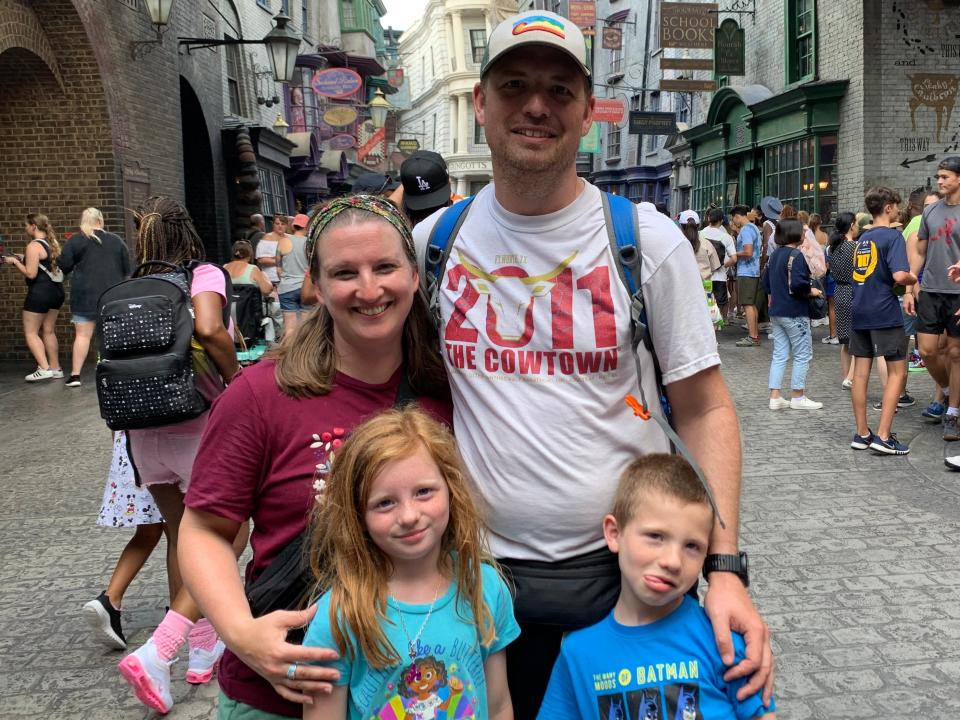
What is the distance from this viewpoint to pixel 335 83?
2314 centimetres

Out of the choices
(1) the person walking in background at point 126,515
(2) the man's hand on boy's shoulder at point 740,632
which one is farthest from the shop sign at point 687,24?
(2) the man's hand on boy's shoulder at point 740,632

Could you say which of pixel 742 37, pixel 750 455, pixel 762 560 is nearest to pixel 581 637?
pixel 762 560

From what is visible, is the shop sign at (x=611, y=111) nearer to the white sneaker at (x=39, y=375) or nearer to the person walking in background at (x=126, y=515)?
the white sneaker at (x=39, y=375)

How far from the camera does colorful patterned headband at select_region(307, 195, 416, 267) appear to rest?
207 centimetres

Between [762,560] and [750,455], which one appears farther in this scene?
[750,455]

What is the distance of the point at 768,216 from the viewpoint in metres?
17.8

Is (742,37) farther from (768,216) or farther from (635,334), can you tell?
(635,334)

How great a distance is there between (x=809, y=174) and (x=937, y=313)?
37.0ft

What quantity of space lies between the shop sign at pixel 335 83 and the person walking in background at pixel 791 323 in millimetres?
15786

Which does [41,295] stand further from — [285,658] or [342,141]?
[342,141]

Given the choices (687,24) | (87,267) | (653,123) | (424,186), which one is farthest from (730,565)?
(653,123)

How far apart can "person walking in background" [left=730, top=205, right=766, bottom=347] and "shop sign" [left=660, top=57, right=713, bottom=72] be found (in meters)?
4.91

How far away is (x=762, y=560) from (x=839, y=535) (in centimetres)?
71

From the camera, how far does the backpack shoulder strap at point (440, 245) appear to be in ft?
7.51
